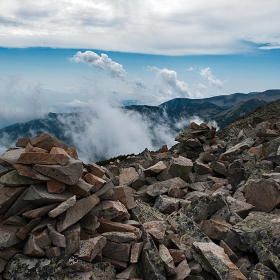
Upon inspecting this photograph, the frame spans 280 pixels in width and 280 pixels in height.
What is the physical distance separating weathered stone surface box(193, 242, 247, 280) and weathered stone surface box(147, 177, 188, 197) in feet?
18.1

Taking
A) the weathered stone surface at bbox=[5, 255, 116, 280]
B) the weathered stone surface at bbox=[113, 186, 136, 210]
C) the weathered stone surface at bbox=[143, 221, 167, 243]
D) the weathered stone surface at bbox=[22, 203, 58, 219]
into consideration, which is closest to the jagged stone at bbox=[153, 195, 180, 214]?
the weathered stone surface at bbox=[143, 221, 167, 243]

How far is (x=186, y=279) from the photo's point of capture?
31.2 ft

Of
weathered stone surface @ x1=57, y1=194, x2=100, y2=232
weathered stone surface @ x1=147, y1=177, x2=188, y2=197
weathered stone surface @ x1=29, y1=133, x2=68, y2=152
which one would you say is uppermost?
weathered stone surface @ x1=29, y1=133, x2=68, y2=152

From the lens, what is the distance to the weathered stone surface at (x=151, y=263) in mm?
9172

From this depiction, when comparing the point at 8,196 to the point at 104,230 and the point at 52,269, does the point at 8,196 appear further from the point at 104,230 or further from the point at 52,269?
the point at 104,230

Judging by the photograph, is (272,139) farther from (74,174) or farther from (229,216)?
(74,174)

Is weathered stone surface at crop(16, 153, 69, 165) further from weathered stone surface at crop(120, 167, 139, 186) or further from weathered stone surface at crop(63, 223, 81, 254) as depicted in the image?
weathered stone surface at crop(120, 167, 139, 186)

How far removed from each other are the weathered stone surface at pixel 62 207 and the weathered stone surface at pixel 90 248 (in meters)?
1.11

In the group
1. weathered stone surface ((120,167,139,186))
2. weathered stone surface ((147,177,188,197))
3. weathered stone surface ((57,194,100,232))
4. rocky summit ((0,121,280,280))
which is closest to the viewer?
rocky summit ((0,121,280,280))

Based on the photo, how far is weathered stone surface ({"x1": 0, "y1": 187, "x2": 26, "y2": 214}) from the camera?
9.67m

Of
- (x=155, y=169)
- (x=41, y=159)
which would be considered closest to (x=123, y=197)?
(x=41, y=159)

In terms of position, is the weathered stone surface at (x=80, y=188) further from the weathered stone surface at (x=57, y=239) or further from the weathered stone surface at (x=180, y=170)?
the weathered stone surface at (x=180, y=170)

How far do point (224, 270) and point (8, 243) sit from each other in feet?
21.0

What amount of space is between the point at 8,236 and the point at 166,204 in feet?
23.6
